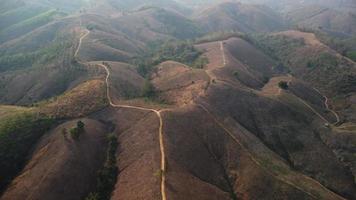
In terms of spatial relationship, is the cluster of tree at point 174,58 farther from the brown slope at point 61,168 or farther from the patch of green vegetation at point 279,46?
the brown slope at point 61,168

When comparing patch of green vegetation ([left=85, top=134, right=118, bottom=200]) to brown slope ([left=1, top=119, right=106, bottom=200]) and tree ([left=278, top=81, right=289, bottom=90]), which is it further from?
tree ([left=278, top=81, right=289, bottom=90])

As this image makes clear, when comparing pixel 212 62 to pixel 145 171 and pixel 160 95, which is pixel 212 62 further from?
pixel 145 171

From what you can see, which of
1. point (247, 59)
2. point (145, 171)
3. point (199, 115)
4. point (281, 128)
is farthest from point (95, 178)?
point (247, 59)

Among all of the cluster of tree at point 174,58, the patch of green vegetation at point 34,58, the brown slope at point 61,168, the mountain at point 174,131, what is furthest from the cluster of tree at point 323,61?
the brown slope at point 61,168

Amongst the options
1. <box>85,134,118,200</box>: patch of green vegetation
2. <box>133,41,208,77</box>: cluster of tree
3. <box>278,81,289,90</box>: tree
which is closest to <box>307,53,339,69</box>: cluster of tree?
<box>278,81,289,90</box>: tree

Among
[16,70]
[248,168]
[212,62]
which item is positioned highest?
[248,168]

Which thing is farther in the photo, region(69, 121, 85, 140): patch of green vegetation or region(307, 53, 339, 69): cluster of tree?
region(307, 53, 339, 69): cluster of tree

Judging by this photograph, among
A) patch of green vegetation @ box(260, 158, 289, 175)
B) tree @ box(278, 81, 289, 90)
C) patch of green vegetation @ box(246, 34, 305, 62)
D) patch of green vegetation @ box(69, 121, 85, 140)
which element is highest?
patch of green vegetation @ box(69, 121, 85, 140)
